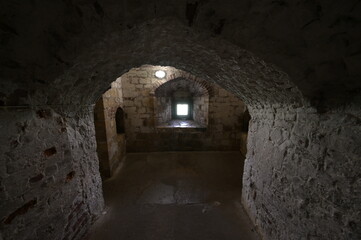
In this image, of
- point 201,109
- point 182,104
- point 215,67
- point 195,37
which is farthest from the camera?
point 182,104

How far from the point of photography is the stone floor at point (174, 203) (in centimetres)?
206

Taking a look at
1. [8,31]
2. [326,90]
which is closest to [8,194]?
[8,31]

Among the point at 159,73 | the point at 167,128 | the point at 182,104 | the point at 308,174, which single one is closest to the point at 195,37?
the point at 308,174

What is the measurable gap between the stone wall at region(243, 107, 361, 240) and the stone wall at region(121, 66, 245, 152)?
9.79 feet

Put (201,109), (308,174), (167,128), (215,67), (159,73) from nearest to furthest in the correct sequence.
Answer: (308,174) → (215,67) → (159,73) → (167,128) → (201,109)

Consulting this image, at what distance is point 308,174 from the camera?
1.26 meters

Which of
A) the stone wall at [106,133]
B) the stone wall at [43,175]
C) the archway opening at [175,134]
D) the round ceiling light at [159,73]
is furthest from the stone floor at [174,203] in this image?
the round ceiling light at [159,73]

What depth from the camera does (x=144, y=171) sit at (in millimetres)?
3889

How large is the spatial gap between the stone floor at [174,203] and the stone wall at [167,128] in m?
0.85

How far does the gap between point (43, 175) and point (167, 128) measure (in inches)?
150

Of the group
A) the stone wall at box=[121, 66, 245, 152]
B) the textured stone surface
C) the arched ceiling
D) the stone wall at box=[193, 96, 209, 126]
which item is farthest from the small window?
the arched ceiling

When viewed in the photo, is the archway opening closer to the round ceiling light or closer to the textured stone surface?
the round ceiling light

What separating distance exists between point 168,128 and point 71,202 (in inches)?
139

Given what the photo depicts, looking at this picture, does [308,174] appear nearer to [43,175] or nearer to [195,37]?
[195,37]
